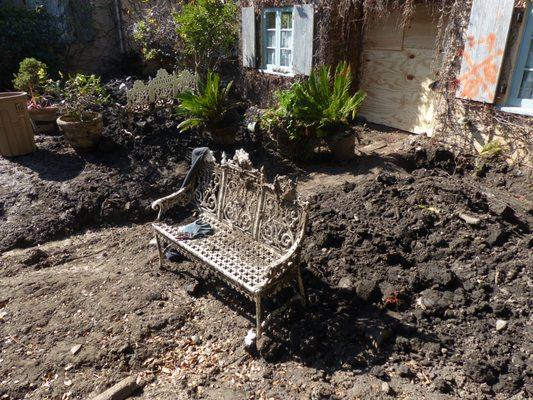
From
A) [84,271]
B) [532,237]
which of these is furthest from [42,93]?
[532,237]

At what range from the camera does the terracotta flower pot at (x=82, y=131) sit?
5.86 metres

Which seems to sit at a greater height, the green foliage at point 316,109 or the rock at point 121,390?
the green foliage at point 316,109

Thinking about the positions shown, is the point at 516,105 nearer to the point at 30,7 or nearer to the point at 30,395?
the point at 30,395

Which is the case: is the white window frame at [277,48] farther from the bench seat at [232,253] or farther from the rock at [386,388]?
the rock at [386,388]

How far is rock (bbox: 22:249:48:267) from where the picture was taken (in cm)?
414

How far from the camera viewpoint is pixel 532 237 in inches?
135

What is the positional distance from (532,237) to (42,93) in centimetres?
832

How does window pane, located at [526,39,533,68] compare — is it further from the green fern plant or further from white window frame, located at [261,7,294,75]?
white window frame, located at [261,7,294,75]

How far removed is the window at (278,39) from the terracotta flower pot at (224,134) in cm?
283

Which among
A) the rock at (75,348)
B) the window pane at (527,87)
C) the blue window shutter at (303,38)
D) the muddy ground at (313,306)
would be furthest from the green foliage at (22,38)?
the window pane at (527,87)

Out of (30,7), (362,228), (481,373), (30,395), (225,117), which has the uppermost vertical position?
(30,7)

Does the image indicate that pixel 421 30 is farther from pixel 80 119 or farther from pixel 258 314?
pixel 258 314

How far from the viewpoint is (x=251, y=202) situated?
3434mm

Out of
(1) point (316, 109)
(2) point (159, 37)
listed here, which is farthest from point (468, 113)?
(2) point (159, 37)
